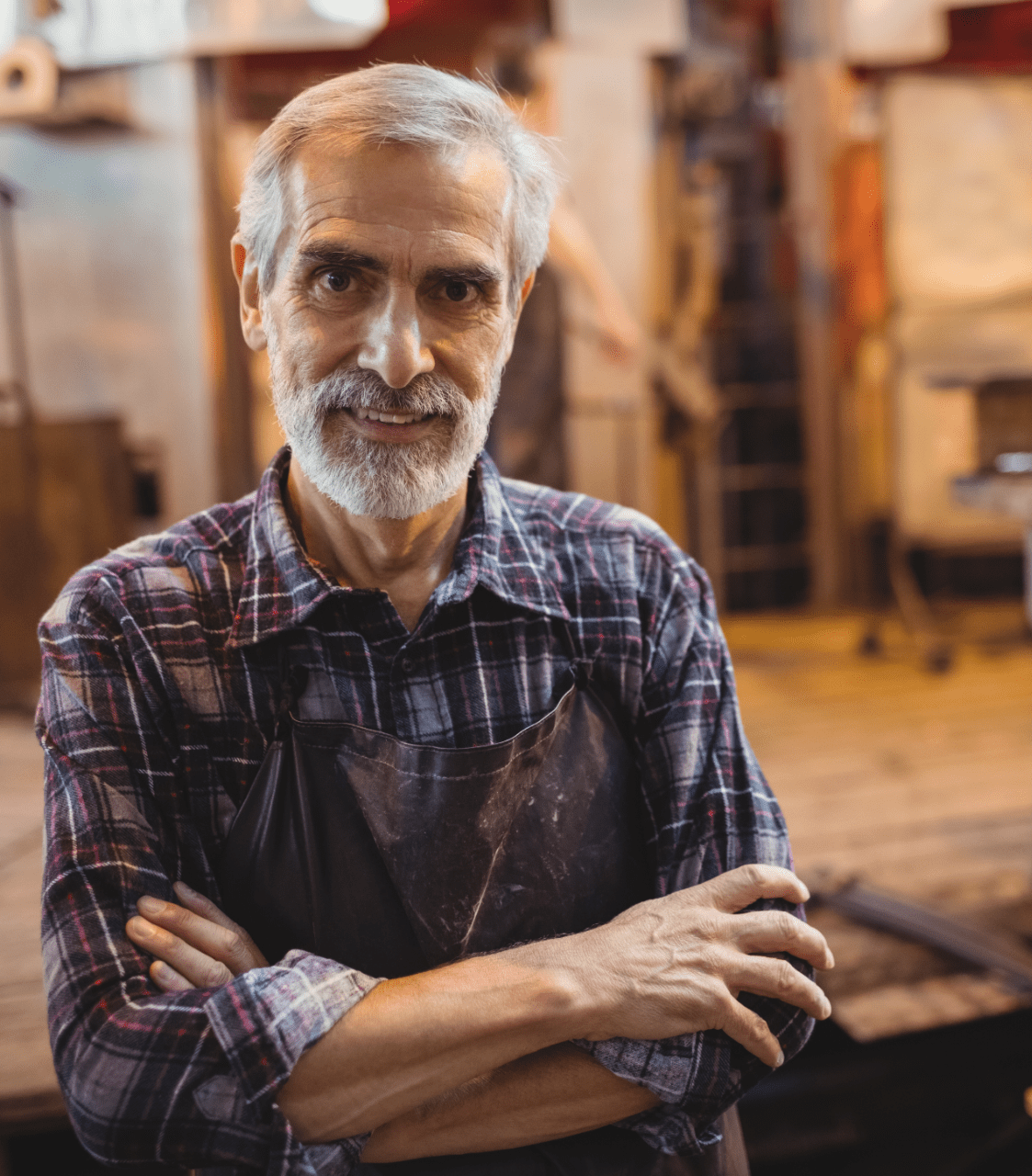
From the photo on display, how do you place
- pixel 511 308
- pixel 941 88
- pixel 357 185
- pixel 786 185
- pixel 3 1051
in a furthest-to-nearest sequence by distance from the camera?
pixel 786 185 → pixel 941 88 → pixel 3 1051 → pixel 511 308 → pixel 357 185

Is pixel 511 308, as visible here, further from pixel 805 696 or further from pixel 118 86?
pixel 118 86

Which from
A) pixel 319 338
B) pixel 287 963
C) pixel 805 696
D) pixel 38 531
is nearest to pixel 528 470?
pixel 805 696

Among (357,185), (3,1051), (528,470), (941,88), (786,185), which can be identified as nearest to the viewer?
(357,185)

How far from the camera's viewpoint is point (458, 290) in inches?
45.8

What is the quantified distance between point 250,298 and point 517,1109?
0.96 meters

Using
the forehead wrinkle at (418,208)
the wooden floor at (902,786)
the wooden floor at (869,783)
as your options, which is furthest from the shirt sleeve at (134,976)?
the wooden floor at (902,786)

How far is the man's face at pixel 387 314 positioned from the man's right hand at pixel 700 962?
A: 52 centimetres

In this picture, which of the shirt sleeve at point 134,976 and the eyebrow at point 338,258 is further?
the eyebrow at point 338,258

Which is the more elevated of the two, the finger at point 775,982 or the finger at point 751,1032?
the finger at point 775,982

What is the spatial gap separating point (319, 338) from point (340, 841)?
0.55m

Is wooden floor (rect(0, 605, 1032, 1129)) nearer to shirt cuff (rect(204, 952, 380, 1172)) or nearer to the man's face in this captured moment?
shirt cuff (rect(204, 952, 380, 1172))

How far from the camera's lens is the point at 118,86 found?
4.95 meters

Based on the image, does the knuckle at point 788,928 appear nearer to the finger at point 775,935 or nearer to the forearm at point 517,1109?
the finger at point 775,935

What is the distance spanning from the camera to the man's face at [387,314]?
1107 millimetres
